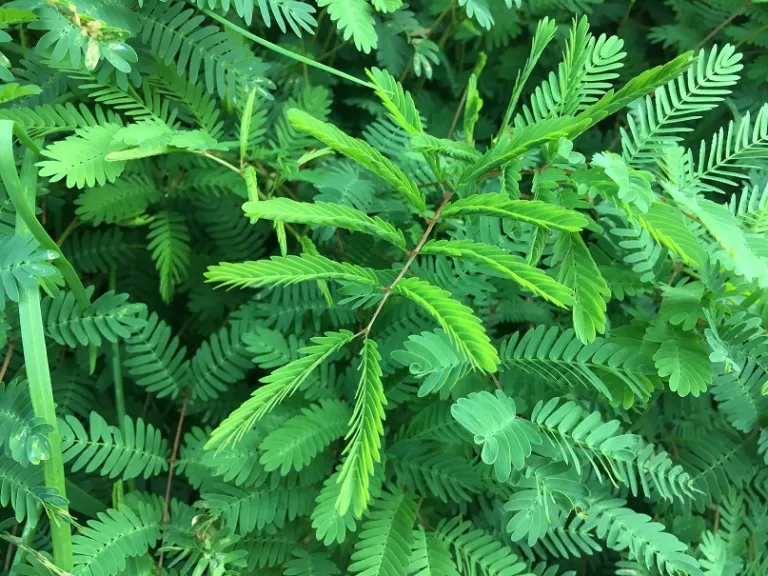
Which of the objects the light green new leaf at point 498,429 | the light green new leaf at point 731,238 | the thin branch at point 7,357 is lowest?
the thin branch at point 7,357

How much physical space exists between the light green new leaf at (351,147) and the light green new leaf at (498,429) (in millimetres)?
225

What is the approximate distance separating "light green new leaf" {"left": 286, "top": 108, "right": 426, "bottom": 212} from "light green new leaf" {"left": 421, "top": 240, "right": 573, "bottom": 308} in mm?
71

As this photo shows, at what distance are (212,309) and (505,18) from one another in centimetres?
67

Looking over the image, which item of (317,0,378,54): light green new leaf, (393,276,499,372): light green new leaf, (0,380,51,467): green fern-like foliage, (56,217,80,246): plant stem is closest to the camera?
(393,276,499,372): light green new leaf

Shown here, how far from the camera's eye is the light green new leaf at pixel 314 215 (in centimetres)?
56

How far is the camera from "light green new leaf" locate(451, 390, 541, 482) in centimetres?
60

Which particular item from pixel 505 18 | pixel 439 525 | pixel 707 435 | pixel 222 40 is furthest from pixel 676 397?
pixel 222 40

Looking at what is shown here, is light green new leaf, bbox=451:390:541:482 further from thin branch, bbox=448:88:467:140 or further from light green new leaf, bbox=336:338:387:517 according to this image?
thin branch, bbox=448:88:467:140

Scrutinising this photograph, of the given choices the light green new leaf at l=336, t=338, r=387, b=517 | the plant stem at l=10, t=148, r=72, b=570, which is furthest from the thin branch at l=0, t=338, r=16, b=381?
the light green new leaf at l=336, t=338, r=387, b=517

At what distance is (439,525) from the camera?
745 mm

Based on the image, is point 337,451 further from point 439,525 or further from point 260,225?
point 260,225

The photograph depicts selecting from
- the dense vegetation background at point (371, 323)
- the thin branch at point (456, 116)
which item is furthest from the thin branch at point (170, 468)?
the thin branch at point (456, 116)

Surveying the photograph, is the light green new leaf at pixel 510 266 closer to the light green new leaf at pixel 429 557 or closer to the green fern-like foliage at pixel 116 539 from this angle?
the light green new leaf at pixel 429 557

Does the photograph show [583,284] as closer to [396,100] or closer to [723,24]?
[396,100]
